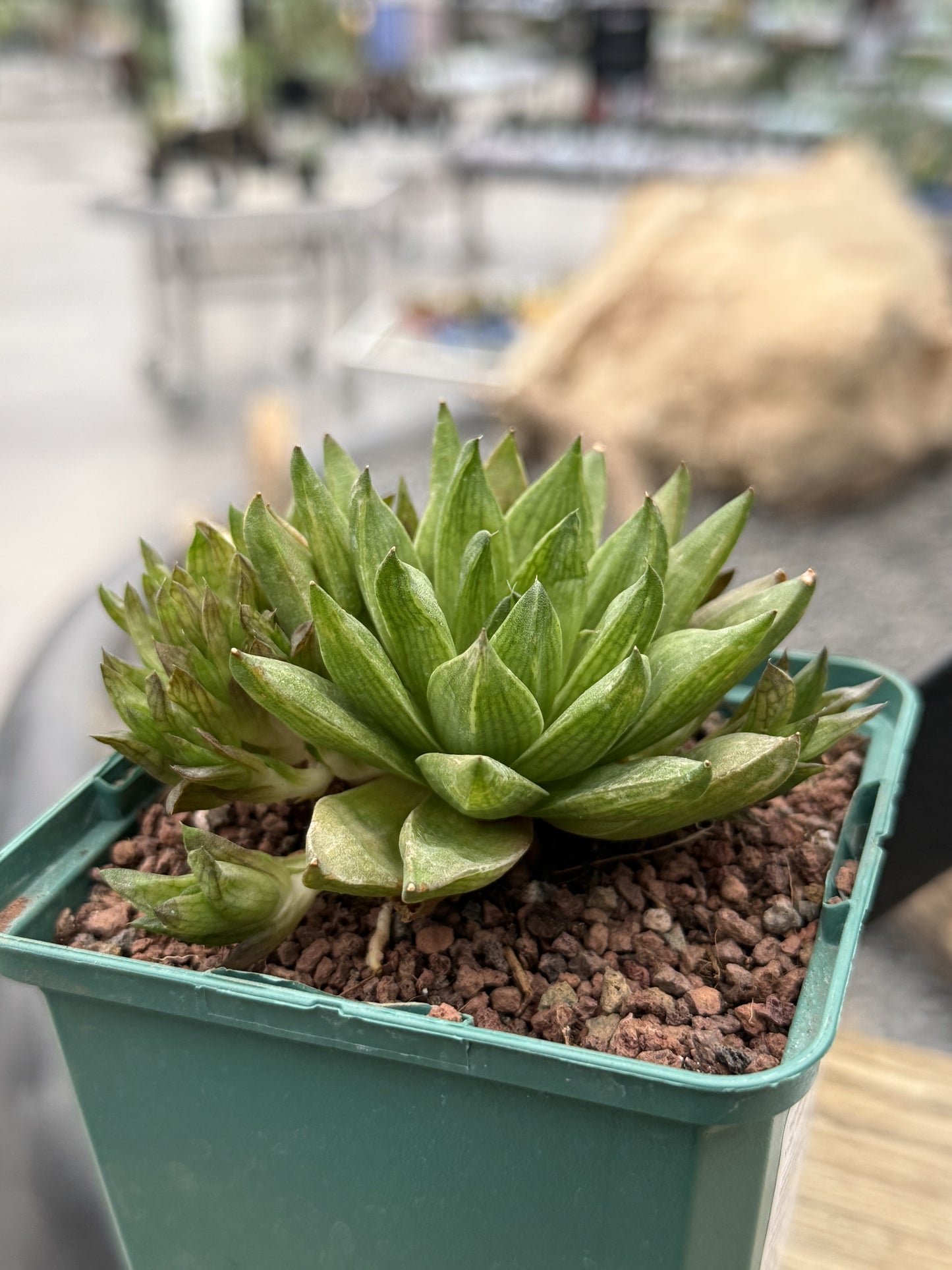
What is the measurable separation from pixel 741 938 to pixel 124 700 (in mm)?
270

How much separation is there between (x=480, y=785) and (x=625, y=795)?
54mm

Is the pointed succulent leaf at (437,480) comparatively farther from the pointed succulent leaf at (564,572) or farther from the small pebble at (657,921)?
the small pebble at (657,921)

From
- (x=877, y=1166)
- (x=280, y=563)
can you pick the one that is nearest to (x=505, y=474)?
(x=280, y=563)

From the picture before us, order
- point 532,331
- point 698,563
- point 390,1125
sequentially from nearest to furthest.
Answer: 1. point 390,1125
2. point 698,563
3. point 532,331

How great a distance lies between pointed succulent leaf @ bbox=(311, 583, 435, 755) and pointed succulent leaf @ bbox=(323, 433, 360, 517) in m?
0.13

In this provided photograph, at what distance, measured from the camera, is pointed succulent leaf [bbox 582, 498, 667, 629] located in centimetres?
50

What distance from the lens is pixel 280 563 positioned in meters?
0.51

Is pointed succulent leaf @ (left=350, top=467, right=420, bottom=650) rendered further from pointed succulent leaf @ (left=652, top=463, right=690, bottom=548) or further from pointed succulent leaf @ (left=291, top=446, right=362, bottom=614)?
pointed succulent leaf @ (left=652, top=463, right=690, bottom=548)

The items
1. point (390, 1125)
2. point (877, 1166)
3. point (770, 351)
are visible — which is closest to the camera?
point (390, 1125)

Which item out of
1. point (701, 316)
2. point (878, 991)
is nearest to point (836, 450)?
point (701, 316)

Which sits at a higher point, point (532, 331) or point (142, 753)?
point (142, 753)

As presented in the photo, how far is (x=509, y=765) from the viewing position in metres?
0.47

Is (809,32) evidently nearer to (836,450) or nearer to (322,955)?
(836,450)

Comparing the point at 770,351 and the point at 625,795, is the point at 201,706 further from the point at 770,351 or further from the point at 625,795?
the point at 770,351
